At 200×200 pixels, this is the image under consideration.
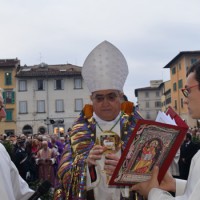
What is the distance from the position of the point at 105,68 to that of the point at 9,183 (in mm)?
1480

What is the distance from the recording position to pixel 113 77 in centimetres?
414

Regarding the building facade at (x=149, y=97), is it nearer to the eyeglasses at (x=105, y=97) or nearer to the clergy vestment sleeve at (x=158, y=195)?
the eyeglasses at (x=105, y=97)

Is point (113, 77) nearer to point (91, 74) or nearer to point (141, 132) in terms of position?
point (91, 74)

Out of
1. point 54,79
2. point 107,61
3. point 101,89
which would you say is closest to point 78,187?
point 101,89

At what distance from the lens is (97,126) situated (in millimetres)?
4098

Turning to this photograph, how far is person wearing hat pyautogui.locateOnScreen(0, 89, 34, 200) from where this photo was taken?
3.36 m

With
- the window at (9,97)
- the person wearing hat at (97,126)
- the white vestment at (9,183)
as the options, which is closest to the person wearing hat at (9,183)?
the white vestment at (9,183)

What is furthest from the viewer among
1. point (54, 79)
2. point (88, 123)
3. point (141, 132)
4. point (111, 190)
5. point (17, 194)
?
point (54, 79)

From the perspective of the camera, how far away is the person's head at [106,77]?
4.05 meters

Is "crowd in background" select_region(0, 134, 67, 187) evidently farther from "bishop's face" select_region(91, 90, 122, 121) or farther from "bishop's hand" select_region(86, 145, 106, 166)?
"bishop's hand" select_region(86, 145, 106, 166)

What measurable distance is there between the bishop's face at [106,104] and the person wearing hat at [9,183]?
0.91m

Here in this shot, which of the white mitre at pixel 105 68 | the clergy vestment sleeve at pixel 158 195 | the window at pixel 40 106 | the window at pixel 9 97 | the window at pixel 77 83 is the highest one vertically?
the window at pixel 77 83

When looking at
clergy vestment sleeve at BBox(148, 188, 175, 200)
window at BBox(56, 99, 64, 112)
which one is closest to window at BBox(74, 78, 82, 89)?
window at BBox(56, 99, 64, 112)

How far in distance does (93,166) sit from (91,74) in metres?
0.98
